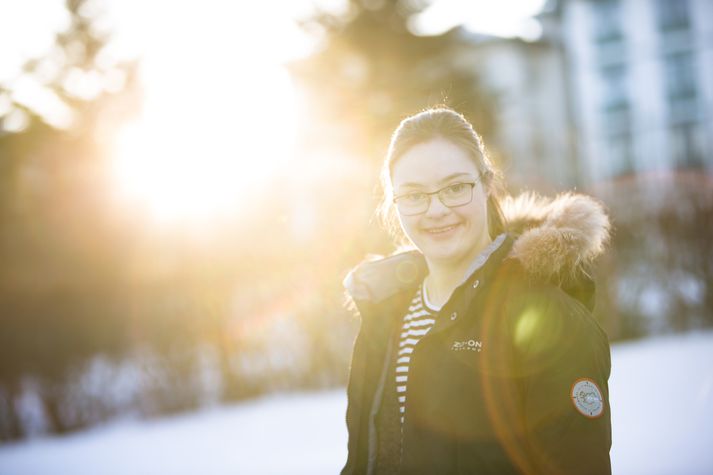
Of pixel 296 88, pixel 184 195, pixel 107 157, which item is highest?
pixel 296 88

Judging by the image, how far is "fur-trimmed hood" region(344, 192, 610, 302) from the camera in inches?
89.4

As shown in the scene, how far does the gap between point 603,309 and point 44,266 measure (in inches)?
315

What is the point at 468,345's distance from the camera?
2.29 metres

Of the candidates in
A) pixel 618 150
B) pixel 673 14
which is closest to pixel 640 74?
pixel 673 14

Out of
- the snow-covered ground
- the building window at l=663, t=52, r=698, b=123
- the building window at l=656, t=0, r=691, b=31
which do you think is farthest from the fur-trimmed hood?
the building window at l=656, t=0, r=691, b=31

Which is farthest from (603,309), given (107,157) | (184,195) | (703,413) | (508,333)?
(107,157)

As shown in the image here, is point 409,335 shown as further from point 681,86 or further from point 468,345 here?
point 681,86

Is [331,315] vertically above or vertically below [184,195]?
below

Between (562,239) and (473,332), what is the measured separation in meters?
0.47

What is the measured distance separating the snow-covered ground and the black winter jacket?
2.61 meters

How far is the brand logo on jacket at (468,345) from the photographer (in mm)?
2258

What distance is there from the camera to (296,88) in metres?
20.4

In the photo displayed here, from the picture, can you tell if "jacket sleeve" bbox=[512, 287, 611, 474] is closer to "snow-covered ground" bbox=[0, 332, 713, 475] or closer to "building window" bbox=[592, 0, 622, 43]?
"snow-covered ground" bbox=[0, 332, 713, 475]

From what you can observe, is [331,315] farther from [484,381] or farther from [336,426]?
[484,381]
